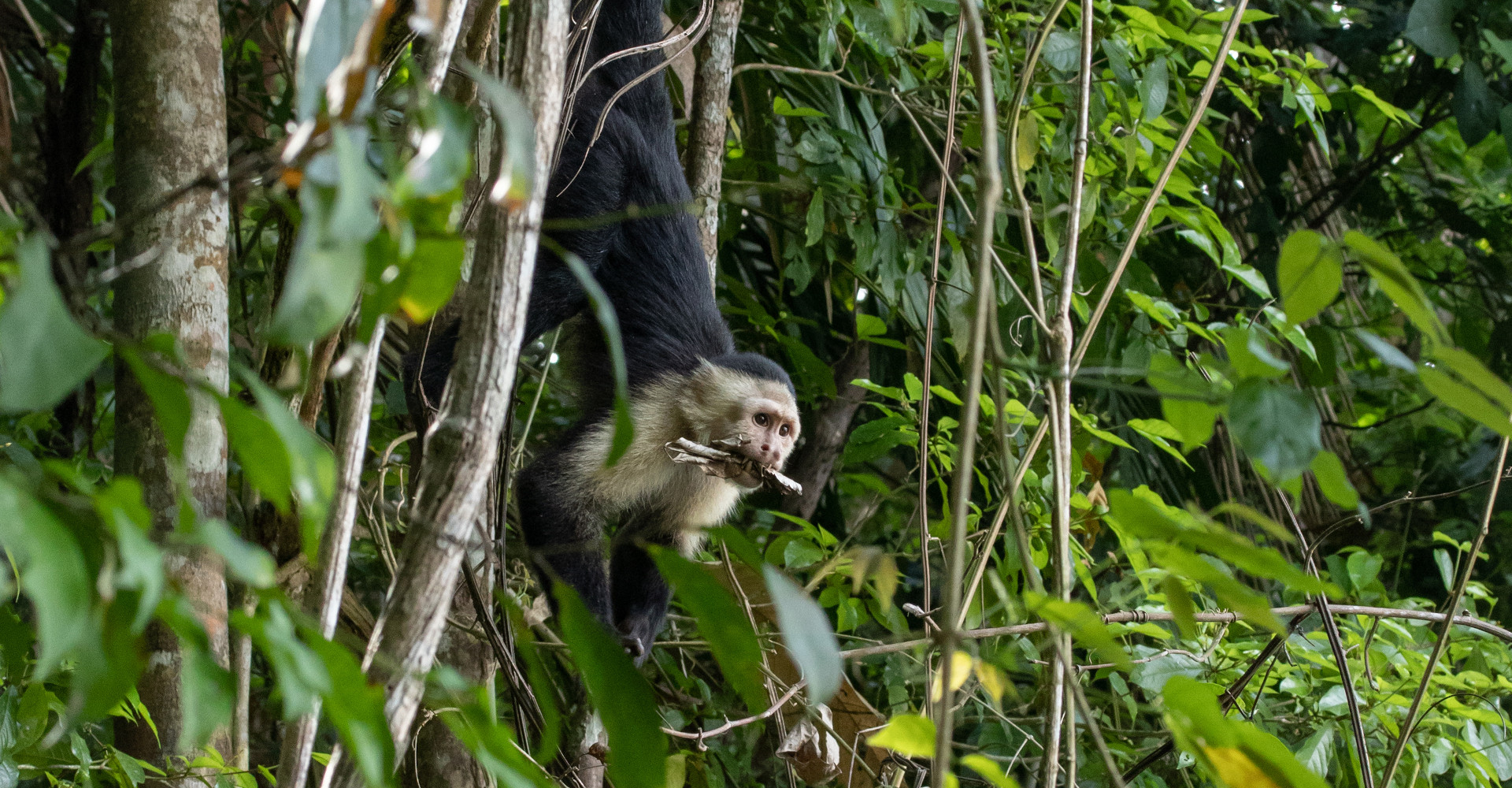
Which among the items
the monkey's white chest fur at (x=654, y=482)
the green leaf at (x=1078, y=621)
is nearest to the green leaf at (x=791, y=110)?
the monkey's white chest fur at (x=654, y=482)

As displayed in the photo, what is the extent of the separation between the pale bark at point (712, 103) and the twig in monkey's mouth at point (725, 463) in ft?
1.67

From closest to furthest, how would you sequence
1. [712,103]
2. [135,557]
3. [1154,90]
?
[135,557], [1154,90], [712,103]

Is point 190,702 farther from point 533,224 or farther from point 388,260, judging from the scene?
point 533,224

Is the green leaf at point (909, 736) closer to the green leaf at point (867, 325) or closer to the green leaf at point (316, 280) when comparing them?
the green leaf at point (316, 280)

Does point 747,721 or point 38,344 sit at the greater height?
point 38,344

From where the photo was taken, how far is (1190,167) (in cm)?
284

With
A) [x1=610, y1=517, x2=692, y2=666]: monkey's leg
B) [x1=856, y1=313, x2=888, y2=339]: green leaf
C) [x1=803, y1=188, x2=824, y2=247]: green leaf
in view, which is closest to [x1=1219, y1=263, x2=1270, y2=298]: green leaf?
[x1=856, y1=313, x2=888, y2=339]: green leaf

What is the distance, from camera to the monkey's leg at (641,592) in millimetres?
2688

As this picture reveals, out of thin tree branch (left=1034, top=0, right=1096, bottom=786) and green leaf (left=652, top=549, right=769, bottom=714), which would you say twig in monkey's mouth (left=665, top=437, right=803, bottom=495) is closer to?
thin tree branch (left=1034, top=0, right=1096, bottom=786)

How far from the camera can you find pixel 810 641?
54 cm

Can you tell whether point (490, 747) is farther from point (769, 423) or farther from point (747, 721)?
point (769, 423)

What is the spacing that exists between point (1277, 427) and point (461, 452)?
1.62 feet

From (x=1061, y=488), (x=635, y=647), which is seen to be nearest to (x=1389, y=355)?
(x=1061, y=488)

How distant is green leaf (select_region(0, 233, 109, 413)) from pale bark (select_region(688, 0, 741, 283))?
189cm
